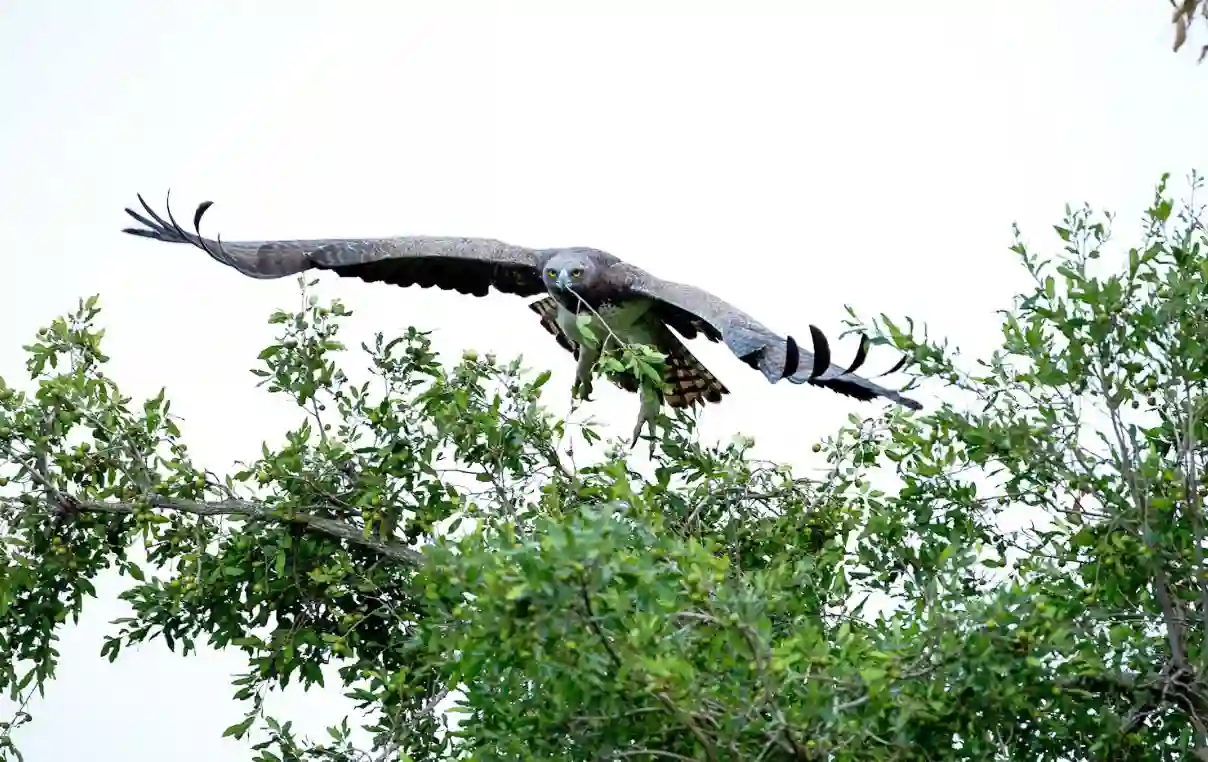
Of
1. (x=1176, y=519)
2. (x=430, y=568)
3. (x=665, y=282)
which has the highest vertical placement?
(x=665, y=282)

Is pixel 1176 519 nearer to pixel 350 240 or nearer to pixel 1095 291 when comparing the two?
pixel 1095 291

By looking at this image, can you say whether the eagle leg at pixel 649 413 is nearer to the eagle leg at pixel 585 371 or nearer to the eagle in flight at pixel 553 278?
the eagle in flight at pixel 553 278

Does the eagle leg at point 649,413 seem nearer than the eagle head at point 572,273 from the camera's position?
Yes

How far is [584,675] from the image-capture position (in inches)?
158

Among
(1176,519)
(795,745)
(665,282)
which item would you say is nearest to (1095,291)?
(1176,519)

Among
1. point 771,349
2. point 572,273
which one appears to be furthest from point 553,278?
point 771,349

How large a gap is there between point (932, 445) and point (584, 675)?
2.39m

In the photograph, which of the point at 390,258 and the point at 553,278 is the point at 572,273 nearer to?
the point at 553,278

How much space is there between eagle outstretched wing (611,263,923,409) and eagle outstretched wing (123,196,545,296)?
1.08 metres

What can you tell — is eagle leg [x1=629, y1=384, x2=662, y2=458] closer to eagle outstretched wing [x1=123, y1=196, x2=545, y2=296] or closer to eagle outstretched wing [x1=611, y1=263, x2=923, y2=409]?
eagle outstretched wing [x1=611, y1=263, x2=923, y2=409]

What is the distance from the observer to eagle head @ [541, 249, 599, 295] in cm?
827

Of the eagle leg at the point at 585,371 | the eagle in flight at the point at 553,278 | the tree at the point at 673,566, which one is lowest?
the tree at the point at 673,566

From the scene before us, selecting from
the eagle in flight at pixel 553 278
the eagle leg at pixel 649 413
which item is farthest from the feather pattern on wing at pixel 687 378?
the eagle leg at pixel 649 413

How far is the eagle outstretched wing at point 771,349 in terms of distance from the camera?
20.2ft
